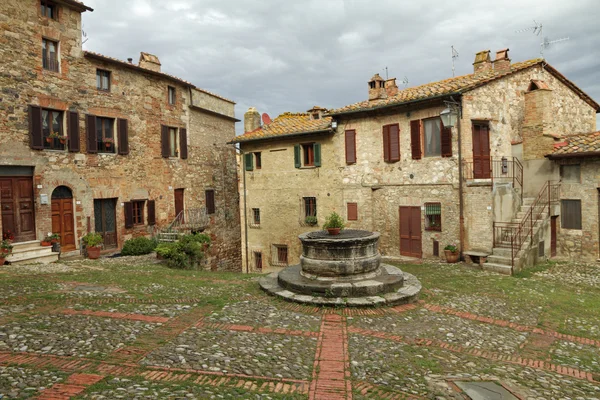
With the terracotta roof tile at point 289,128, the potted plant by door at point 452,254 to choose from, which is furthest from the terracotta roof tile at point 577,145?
the terracotta roof tile at point 289,128

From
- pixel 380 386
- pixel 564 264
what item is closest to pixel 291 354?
pixel 380 386

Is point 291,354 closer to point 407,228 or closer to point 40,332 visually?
point 40,332

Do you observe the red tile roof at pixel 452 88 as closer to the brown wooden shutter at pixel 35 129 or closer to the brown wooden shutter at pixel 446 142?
the brown wooden shutter at pixel 446 142

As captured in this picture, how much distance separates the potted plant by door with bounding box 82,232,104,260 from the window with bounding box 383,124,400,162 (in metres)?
12.8

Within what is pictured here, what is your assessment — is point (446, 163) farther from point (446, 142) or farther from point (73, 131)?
point (73, 131)

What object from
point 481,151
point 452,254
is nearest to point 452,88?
point 481,151

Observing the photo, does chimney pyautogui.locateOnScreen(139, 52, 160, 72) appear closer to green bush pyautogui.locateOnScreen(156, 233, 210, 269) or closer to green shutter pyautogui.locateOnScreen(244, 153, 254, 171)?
green shutter pyautogui.locateOnScreen(244, 153, 254, 171)

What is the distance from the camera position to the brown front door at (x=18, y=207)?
14.4m

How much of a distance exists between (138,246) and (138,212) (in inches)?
95.5

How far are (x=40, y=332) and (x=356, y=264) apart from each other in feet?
21.6

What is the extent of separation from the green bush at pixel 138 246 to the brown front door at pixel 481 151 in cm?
1457

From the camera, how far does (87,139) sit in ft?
55.8

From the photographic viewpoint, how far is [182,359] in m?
5.53

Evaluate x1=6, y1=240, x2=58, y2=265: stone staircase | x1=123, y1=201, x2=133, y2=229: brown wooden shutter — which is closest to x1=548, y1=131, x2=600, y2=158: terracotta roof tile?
x1=123, y1=201, x2=133, y2=229: brown wooden shutter
